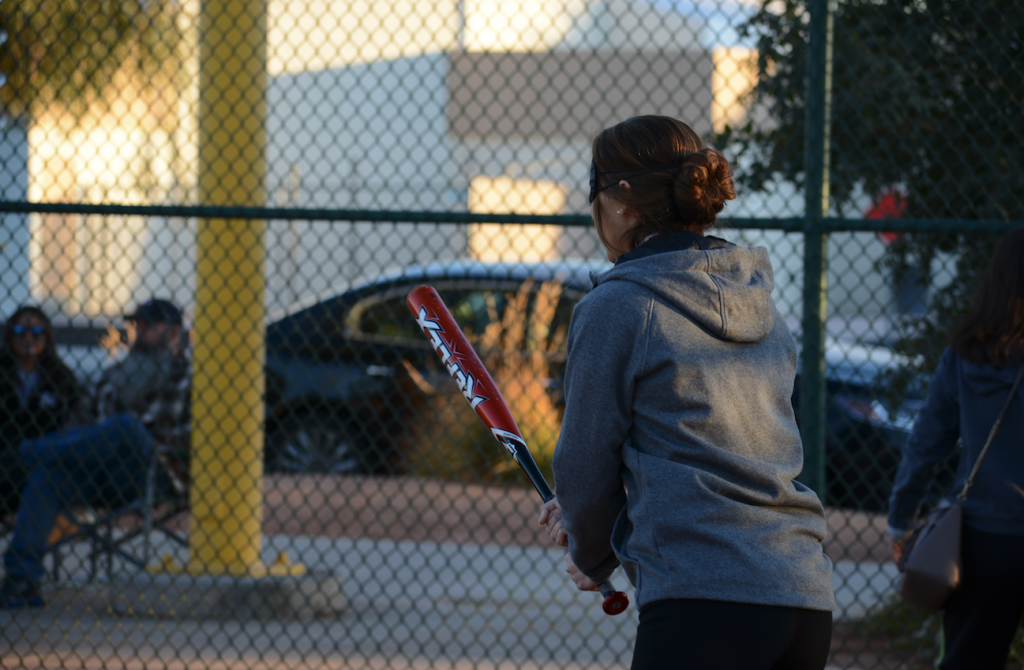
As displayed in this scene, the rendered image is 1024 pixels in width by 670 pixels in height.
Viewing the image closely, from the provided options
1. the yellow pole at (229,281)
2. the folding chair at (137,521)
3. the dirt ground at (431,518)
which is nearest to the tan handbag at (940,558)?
the yellow pole at (229,281)

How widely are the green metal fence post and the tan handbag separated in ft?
1.90

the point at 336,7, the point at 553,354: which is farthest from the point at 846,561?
the point at 336,7

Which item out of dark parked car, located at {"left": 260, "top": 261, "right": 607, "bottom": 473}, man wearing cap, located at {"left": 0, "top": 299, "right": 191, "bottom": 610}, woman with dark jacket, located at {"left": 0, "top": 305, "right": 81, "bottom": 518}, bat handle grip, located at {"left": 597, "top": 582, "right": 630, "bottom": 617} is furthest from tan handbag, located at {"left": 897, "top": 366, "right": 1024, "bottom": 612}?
dark parked car, located at {"left": 260, "top": 261, "right": 607, "bottom": 473}

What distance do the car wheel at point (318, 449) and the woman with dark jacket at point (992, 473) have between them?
5.34 meters

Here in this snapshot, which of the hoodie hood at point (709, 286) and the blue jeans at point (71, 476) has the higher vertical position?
the hoodie hood at point (709, 286)

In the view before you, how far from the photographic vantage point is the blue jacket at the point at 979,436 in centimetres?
276

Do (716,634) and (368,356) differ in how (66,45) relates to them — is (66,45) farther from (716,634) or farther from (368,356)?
(716,634)

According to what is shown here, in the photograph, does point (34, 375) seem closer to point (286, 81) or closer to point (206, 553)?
point (206, 553)

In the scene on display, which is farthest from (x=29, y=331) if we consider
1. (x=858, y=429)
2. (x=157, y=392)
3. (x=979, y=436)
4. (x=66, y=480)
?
(x=858, y=429)

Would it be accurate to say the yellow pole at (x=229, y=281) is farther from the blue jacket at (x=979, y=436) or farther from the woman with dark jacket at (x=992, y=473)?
the woman with dark jacket at (x=992, y=473)

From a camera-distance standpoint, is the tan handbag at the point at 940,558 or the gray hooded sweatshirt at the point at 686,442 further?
the tan handbag at the point at 940,558

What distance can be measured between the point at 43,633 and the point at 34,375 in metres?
1.72

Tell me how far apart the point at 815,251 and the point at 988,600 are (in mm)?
1206

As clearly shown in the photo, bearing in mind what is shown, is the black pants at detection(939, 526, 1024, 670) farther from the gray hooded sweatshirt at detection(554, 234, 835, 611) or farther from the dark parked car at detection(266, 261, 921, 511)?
the dark parked car at detection(266, 261, 921, 511)
